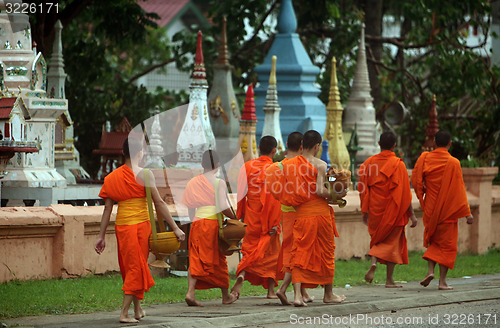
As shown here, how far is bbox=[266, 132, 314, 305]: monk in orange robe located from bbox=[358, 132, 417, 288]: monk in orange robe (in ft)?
5.10

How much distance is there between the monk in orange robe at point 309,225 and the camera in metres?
9.05

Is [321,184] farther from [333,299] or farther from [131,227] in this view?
[131,227]

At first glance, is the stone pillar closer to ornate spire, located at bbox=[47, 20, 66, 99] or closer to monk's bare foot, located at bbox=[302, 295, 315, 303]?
monk's bare foot, located at bbox=[302, 295, 315, 303]

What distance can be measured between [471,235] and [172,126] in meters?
5.07

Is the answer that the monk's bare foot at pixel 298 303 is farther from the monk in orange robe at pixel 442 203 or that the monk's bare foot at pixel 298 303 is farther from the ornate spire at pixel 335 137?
the ornate spire at pixel 335 137

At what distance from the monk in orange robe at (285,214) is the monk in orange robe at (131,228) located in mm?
1440

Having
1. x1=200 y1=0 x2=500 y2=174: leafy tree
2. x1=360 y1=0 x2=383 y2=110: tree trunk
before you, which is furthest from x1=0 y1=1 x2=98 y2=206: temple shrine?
x1=360 y1=0 x2=383 y2=110: tree trunk

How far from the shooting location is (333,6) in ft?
65.8

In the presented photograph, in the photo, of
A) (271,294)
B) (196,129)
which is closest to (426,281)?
(271,294)

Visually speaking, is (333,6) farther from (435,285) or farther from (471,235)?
(435,285)

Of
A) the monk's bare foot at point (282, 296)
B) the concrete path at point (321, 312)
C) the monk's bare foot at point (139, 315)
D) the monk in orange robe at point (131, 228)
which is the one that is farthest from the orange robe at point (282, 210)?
the monk's bare foot at point (139, 315)

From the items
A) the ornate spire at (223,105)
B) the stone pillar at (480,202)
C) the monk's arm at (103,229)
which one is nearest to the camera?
the monk's arm at (103,229)

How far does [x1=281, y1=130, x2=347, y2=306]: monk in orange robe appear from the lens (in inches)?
356

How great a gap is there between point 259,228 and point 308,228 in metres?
0.65
